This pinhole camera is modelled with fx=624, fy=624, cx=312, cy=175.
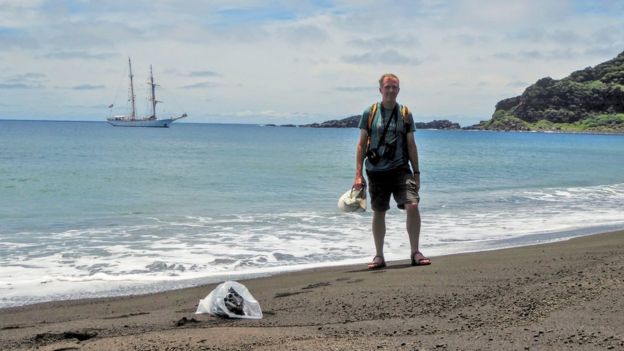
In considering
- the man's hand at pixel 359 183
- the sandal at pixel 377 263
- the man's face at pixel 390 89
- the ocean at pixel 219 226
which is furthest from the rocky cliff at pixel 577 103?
the man's hand at pixel 359 183

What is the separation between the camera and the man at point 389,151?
22.4 ft

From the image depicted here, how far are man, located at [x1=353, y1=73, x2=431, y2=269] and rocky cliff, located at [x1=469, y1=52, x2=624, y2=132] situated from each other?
16601cm

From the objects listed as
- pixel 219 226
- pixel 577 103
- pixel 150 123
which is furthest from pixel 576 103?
pixel 219 226

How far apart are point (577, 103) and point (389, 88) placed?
583ft

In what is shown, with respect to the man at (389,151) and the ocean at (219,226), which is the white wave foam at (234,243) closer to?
the ocean at (219,226)

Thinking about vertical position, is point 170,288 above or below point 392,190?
below

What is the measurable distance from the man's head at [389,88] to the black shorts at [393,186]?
30.4 inches

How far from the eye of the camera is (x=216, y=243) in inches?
407

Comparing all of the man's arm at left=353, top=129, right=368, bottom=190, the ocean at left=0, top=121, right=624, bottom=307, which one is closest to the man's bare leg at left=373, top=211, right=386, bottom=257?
the man's arm at left=353, top=129, right=368, bottom=190

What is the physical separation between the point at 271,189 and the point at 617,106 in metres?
163

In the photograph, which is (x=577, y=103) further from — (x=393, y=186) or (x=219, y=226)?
(x=393, y=186)

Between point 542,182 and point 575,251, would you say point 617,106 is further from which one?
point 575,251

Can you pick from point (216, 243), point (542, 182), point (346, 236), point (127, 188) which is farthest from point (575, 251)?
point (542, 182)

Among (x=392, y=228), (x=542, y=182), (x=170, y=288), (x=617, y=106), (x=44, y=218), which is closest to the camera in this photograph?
(x=170, y=288)
